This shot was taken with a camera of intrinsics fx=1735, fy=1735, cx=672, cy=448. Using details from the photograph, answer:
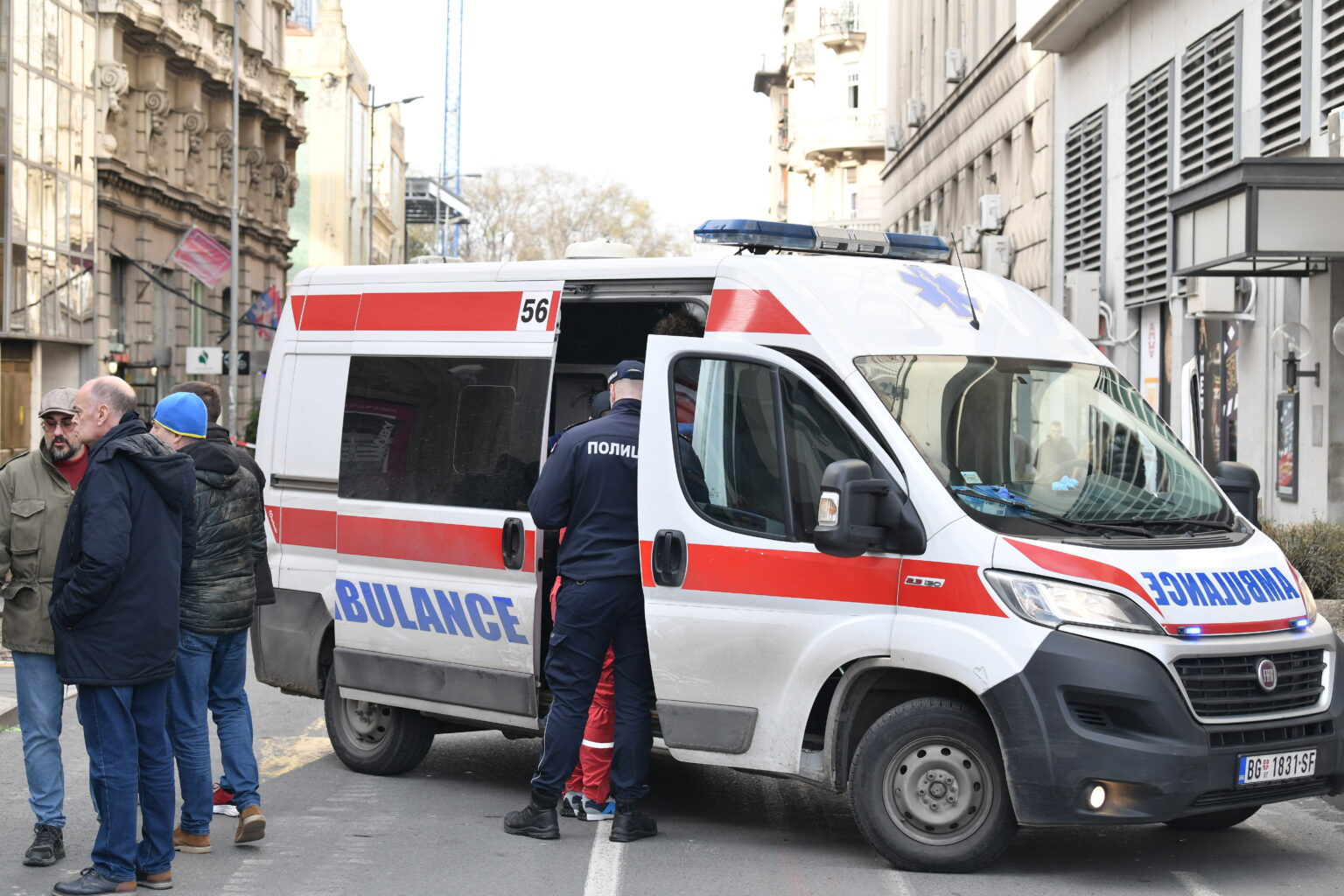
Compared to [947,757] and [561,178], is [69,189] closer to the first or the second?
[947,757]

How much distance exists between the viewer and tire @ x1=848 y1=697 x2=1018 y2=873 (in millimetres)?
6719

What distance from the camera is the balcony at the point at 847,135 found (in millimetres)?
68562

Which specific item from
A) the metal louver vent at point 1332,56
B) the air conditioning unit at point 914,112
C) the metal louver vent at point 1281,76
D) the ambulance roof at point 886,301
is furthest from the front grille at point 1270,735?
the air conditioning unit at point 914,112

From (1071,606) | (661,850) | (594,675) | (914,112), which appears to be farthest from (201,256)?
(1071,606)

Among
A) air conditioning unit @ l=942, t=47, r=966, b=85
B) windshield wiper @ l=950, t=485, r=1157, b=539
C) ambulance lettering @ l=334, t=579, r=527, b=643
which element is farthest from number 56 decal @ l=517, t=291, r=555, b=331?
air conditioning unit @ l=942, t=47, r=966, b=85

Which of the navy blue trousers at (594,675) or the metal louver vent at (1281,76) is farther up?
the metal louver vent at (1281,76)

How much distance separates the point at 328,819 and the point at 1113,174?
61.5ft

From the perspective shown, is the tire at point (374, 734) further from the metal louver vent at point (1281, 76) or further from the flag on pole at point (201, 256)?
the flag on pole at point (201, 256)

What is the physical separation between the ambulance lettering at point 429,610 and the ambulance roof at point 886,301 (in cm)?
160

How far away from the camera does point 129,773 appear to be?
21.4 ft

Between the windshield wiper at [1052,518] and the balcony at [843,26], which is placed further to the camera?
the balcony at [843,26]

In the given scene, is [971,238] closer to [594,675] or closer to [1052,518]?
[594,675]

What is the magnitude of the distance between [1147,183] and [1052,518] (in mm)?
16542

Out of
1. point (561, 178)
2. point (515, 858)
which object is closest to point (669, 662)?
point (515, 858)
